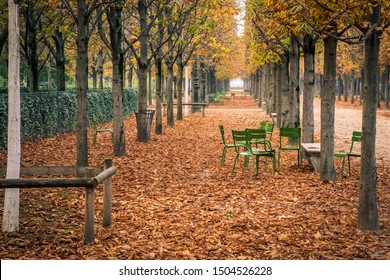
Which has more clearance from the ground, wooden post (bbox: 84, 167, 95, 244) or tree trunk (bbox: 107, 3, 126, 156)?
tree trunk (bbox: 107, 3, 126, 156)

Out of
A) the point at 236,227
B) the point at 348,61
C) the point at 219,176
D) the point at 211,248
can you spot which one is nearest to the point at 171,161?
the point at 219,176

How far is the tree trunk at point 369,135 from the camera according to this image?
7648 mm

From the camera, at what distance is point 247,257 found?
21.9 feet

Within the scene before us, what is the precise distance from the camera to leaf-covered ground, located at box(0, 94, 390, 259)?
695 cm

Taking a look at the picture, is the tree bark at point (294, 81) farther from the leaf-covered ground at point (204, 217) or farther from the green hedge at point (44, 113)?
the green hedge at point (44, 113)

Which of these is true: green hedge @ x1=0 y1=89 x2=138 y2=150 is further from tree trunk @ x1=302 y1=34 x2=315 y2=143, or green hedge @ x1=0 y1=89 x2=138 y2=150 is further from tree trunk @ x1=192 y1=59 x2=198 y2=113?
tree trunk @ x1=192 y1=59 x2=198 y2=113

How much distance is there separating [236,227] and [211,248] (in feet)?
3.63

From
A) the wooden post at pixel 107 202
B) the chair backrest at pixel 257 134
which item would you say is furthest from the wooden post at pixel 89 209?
the chair backrest at pixel 257 134

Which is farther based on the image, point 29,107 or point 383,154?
point 29,107

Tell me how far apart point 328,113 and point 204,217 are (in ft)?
13.7

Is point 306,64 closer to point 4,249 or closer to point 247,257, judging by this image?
point 247,257

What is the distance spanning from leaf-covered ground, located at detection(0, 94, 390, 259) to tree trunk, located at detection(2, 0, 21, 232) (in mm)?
308

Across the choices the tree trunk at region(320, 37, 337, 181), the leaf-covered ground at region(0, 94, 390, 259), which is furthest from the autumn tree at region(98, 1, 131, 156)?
the tree trunk at region(320, 37, 337, 181)

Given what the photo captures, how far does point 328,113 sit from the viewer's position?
11516 millimetres
